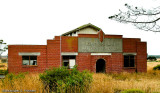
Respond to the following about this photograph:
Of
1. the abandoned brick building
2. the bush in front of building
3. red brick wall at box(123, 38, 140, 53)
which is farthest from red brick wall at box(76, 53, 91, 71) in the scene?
the bush in front of building

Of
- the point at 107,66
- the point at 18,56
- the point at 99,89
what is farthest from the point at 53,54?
the point at 99,89

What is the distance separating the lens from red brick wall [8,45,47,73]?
20516 mm

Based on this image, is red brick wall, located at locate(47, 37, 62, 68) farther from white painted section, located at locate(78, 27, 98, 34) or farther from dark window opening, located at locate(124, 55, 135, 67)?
dark window opening, located at locate(124, 55, 135, 67)

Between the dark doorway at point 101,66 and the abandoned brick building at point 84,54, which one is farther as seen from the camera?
the dark doorway at point 101,66

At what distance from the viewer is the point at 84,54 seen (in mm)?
21875

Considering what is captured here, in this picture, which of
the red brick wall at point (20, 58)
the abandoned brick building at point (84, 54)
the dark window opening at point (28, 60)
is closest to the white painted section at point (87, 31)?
the abandoned brick building at point (84, 54)

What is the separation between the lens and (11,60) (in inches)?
808

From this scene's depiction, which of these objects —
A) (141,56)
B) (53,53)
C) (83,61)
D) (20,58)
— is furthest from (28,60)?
(141,56)

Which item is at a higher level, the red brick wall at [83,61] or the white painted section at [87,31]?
the white painted section at [87,31]

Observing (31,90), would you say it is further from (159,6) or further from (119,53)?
(119,53)

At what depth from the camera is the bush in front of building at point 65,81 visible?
741 cm

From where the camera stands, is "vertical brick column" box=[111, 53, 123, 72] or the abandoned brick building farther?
"vertical brick column" box=[111, 53, 123, 72]

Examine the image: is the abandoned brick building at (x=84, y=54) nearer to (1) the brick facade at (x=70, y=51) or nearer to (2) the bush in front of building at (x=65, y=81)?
(1) the brick facade at (x=70, y=51)

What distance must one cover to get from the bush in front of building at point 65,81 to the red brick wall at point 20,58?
42.8 ft
